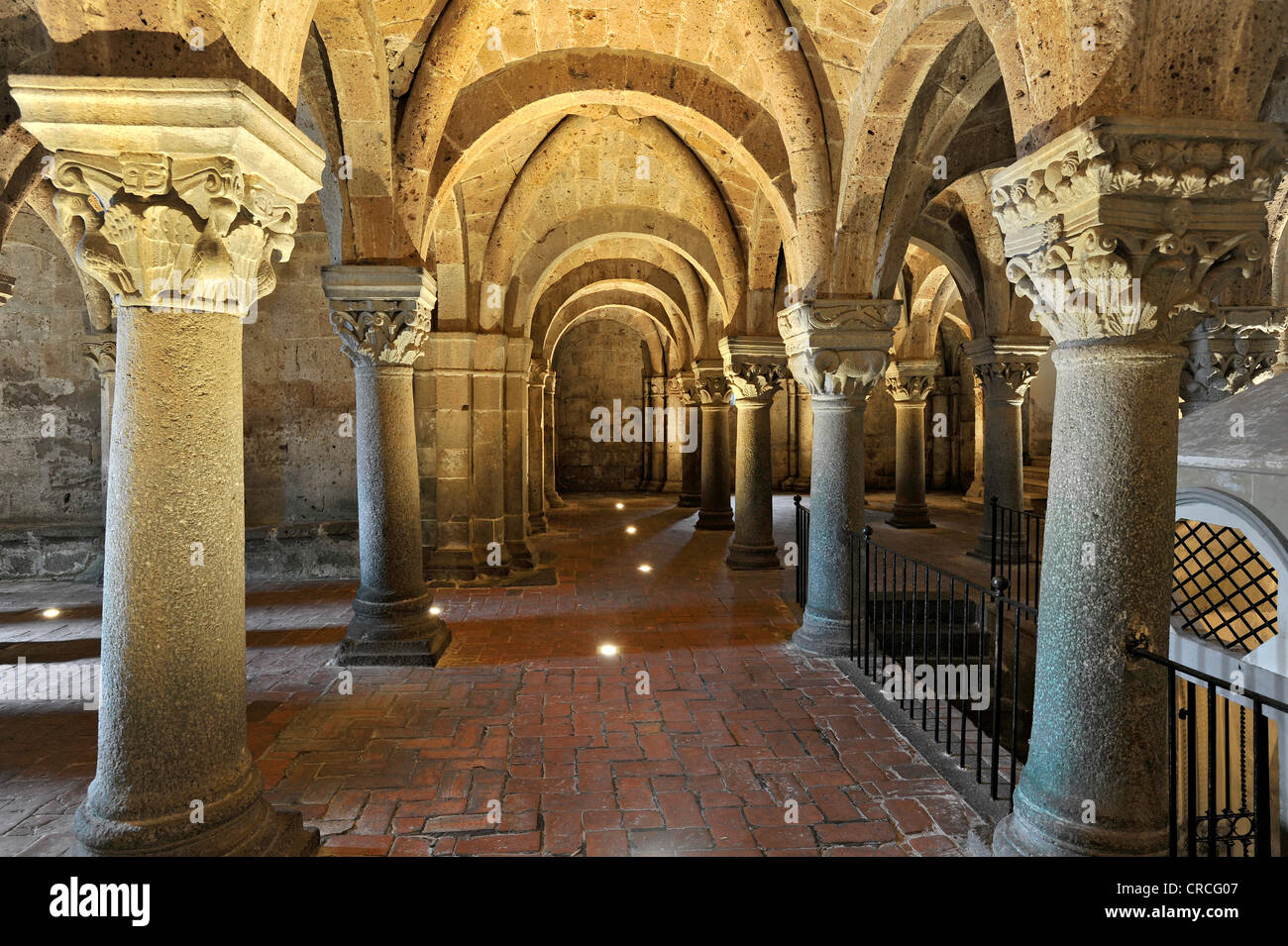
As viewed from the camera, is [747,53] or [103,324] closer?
[747,53]

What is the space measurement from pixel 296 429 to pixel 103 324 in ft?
8.05

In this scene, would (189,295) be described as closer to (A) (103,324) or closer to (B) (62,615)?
(B) (62,615)

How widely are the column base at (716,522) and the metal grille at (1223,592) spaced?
309 inches

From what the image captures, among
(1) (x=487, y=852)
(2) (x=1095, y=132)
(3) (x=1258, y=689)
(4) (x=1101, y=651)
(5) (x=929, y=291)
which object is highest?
(5) (x=929, y=291)

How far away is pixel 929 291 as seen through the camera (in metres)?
13.4

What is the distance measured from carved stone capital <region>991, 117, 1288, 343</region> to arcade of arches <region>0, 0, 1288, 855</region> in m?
0.02

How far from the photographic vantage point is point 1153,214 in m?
2.61

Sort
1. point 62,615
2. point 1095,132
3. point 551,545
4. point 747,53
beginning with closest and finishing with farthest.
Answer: point 1095,132, point 747,53, point 62,615, point 551,545

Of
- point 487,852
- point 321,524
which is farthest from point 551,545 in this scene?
point 487,852

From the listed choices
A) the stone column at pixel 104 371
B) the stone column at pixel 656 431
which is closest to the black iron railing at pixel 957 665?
the stone column at pixel 104 371

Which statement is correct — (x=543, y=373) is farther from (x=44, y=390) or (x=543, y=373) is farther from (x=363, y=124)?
(x=363, y=124)

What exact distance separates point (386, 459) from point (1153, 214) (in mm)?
4989

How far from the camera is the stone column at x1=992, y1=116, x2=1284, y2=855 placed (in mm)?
2559

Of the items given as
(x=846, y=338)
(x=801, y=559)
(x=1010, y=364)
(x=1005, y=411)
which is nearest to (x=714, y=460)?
(x=1005, y=411)
